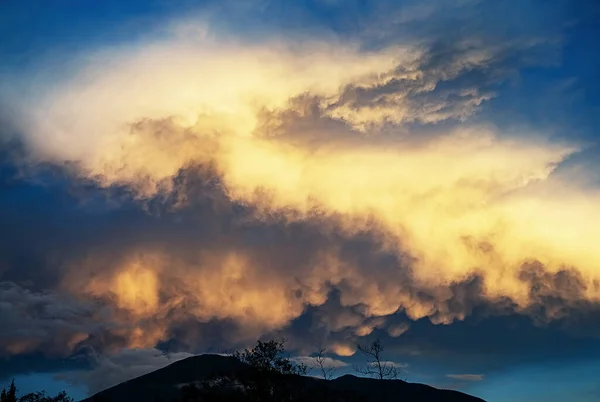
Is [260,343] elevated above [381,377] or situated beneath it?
elevated above

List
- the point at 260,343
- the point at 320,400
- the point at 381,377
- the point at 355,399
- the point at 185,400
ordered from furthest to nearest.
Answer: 1. the point at 355,399
2. the point at 320,400
3. the point at 185,400
4. the point at 260,343
5. the point at 381,377

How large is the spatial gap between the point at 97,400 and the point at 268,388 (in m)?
46.8

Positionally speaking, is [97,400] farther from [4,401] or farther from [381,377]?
[381,377]

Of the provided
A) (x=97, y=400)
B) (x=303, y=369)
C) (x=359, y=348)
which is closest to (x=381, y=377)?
(x=359, y=348)

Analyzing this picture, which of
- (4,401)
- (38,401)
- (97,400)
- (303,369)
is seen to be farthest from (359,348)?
(38,401)

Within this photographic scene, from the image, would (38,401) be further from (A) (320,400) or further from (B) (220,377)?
(A) (320,400)

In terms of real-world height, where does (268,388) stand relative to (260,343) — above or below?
below

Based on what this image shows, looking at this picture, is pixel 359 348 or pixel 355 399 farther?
pixel 355 399

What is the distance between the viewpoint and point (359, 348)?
91.1 meters

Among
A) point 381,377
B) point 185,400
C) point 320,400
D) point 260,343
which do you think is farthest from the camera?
point 320,400

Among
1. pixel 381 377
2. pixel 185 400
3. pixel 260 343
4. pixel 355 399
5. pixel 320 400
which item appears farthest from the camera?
pixel 355 399

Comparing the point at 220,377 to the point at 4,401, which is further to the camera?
the point at 220,377

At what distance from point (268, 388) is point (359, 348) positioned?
62.9 ft

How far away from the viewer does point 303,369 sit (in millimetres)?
102625
